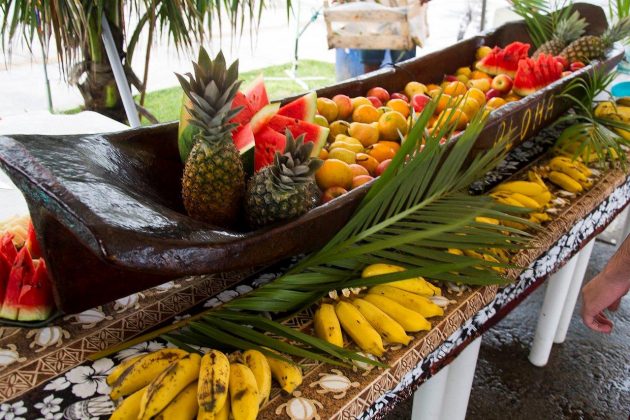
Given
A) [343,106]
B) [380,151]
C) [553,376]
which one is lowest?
[553,376]

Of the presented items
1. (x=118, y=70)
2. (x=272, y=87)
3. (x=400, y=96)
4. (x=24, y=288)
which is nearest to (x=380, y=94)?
(x=400, y=96)

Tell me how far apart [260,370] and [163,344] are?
27cm

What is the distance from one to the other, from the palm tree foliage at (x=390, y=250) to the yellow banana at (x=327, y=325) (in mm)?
33

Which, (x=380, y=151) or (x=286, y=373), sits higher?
(x=380, y=151)

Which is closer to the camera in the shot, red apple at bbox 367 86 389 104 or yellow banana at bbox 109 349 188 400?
yellow banana at bbox 109 349 188 400

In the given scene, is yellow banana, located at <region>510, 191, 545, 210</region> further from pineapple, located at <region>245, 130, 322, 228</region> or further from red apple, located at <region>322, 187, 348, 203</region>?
pineapple, located at <region>245, 130, 322, 228</region>

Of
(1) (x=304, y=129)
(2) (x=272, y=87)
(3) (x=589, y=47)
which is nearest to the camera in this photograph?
(1) (x=304, y=129)

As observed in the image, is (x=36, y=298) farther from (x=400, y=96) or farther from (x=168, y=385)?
(x=400, y=96)

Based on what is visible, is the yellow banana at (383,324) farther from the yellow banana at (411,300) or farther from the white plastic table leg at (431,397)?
the white plastic table leg at (431,397)

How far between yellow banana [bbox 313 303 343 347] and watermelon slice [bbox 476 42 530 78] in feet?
5.85

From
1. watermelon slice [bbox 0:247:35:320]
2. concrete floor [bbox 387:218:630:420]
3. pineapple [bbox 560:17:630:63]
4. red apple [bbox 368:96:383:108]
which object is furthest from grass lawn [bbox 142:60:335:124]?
watermelon slice [bbox 0:247:35:320]

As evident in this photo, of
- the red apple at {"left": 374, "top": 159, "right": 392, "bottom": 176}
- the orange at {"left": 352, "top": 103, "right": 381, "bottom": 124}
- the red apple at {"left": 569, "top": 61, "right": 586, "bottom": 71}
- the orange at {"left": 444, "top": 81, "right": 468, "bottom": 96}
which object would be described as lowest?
the red apple at {"left": 374, "top": 159, "right": 392, "bottom": 176}

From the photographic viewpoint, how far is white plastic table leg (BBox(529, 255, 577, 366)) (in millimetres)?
2225

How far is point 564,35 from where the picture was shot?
299cm
